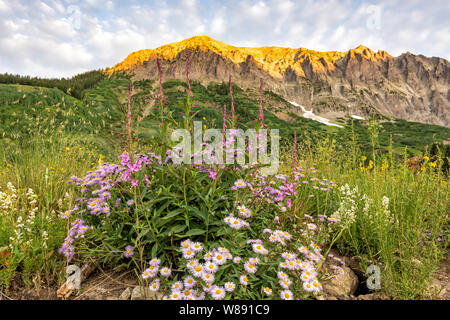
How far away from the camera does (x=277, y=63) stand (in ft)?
582

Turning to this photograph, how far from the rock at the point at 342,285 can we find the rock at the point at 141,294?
1.67 meters

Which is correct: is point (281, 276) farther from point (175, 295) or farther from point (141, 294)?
point (141, 294)

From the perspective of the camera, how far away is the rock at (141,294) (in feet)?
5.94

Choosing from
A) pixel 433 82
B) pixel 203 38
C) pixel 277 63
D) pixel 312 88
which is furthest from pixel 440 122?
pixel 203 38

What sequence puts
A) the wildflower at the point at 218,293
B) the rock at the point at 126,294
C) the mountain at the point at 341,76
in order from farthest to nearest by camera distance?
the mountain at the point at 341,76
the rock at the point at 126,294
the wildflower at the point at 218,293

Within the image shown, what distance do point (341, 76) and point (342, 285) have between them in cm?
20561

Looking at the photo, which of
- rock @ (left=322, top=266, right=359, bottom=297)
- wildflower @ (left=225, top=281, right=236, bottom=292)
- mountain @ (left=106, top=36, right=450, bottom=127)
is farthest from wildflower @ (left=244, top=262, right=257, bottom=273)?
mountain @ (left=106, top=36, right=450, bottom=127)

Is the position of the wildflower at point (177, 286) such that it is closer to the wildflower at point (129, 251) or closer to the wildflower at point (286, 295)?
the wildflower at point (129, 251)

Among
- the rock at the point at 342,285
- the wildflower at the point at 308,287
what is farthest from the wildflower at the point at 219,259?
the rock at the point at 342,285

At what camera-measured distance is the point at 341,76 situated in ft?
567

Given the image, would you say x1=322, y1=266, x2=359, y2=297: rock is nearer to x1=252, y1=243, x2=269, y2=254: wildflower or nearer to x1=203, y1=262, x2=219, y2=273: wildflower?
x1=252, y1=243, x2=269, y2=254: wildflower

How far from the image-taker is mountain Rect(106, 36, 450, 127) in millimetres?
148875

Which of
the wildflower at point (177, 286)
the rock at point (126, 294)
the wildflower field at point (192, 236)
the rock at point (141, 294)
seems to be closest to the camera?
the wildflower at point (177, 286)
